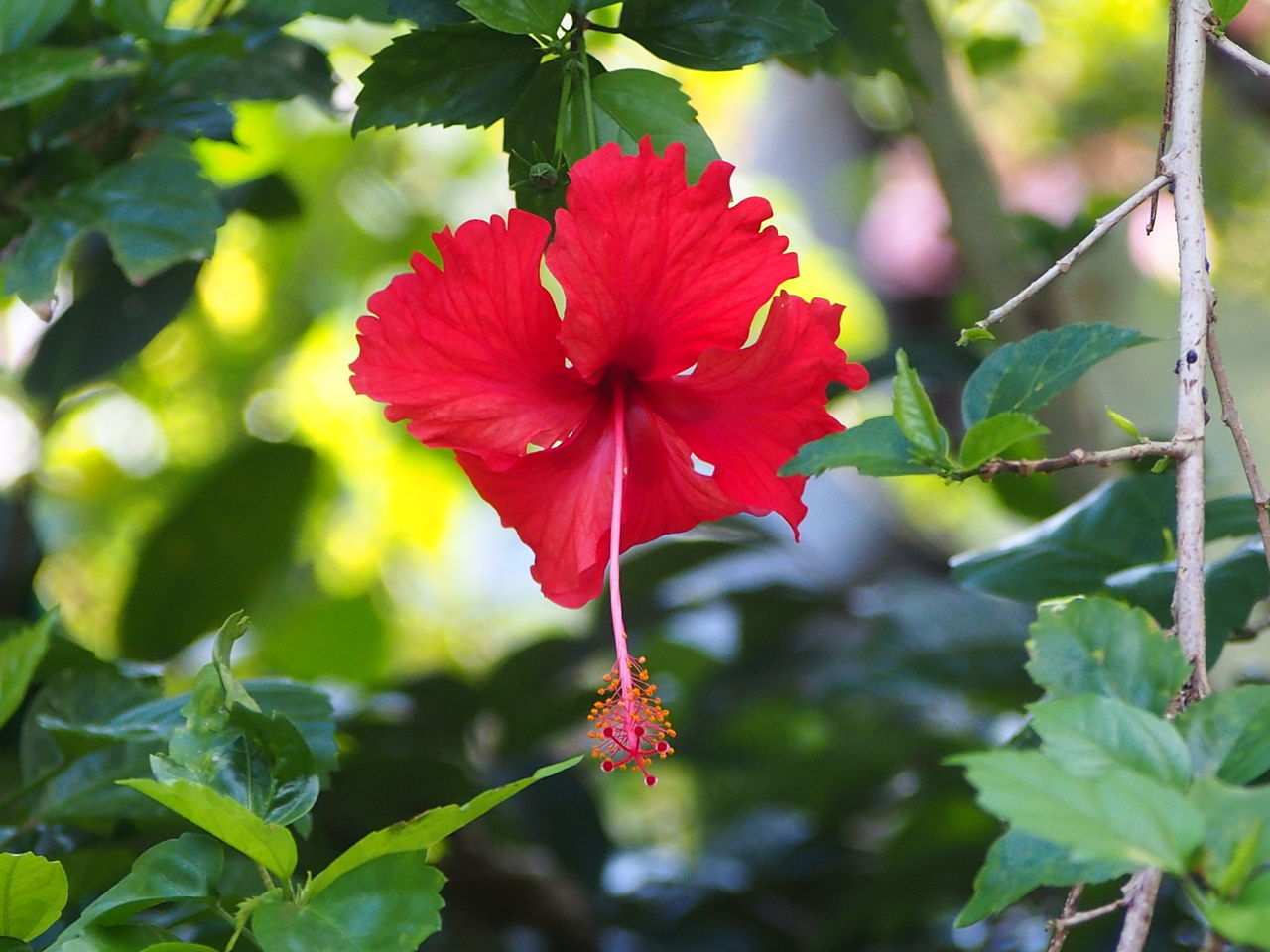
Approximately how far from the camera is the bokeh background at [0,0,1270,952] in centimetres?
97

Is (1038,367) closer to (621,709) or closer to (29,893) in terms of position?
(621,709)

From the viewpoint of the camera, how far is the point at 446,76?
553 millimetres

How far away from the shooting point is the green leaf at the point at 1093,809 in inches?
11.8

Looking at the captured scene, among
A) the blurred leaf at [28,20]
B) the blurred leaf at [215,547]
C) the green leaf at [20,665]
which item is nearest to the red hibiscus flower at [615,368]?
the green leaf at [20,665]

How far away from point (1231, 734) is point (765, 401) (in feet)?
0.76

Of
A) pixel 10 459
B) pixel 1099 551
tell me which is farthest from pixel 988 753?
pixel 10 459

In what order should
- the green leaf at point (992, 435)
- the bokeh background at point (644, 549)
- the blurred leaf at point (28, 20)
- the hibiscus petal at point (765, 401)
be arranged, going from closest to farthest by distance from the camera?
the green leaf at point (992, 435) < the hibiscus petal at point (765, 401) < the blurred leaf at point (28, 20) < the bokeh background at point (644, 549)

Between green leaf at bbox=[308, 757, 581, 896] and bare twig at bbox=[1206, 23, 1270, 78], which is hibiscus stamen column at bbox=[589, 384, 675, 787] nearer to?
green leaf at bbox=[308, 757, 581, 896]

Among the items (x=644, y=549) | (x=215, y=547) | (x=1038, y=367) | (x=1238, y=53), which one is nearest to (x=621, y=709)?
(x=1038, y=367)

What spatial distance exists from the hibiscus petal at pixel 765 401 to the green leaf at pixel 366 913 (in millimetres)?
211

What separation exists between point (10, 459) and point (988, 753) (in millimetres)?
1246

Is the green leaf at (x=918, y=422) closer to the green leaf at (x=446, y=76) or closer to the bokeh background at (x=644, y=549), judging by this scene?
the green leaf at (x=446, y=76)

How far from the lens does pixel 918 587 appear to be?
3.46 feet

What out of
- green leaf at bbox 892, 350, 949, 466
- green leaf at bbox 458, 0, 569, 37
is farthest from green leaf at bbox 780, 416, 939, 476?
green leaf at bbox 458, 0, 569, 37
